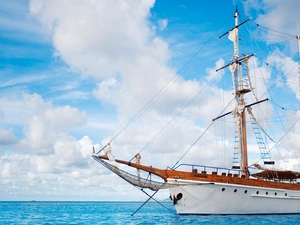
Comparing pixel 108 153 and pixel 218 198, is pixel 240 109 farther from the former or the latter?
pixel 108 153

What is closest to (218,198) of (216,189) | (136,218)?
(216,189)

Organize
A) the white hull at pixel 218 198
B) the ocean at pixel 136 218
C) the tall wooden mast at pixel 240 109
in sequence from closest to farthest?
the ocean at pixel 136 218
the white hull at pixel 218 198
the tall wooden mast at pixel 240 109

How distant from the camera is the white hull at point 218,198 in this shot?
94.1 ft

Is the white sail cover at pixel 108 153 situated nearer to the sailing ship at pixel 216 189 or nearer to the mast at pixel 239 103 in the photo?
the sailing ship at pixel 216 189

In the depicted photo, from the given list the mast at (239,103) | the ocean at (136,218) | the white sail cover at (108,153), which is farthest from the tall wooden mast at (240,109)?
the white sail cover at (108,153)

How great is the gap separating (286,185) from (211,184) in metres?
9.80

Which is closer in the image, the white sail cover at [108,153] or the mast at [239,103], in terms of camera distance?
the white sail cover at [108,153]

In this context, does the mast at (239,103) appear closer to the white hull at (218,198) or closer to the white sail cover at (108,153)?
the white hull at (218,198)

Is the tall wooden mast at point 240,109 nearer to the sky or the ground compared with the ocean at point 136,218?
nearer to the sky

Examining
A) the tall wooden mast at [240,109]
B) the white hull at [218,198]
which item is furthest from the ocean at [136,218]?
the tall wooden mast at [240,109]

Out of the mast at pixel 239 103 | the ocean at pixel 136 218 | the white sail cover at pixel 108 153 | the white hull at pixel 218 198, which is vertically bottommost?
the ocean at pixel 136 218

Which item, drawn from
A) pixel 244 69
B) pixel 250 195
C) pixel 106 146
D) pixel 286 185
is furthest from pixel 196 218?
pixel 244 69

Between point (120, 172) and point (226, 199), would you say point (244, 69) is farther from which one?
point (120, 172)

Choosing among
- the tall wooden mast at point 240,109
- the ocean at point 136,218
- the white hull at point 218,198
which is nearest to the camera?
the ocean at point 136,218
